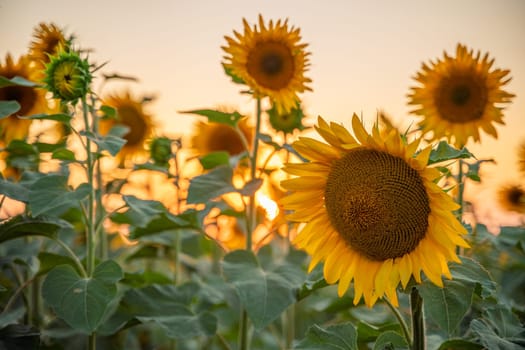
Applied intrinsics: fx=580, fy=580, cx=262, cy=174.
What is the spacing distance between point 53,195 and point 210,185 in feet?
1.49

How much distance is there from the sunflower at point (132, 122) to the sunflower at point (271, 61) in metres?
0.91

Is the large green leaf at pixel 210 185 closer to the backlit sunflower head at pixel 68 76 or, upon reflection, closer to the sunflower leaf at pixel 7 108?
the backlit sunflower head at pixel 68 76

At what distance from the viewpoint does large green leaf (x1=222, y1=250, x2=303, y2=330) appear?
1509 mm

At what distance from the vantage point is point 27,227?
1666 mm

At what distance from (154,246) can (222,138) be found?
633 millimetres

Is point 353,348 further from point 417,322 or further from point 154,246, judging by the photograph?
point 154,246

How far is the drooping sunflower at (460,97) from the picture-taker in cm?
187

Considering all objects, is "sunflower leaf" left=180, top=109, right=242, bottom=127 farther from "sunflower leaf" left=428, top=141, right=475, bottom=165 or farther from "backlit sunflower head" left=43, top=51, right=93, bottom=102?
"sunflower leaf" left=428, top=141, right=475, bottom=165

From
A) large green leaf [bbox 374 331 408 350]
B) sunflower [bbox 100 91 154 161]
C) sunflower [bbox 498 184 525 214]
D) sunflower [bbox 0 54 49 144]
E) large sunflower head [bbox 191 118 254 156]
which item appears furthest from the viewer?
sunflower [bbox 498 184 525 214]

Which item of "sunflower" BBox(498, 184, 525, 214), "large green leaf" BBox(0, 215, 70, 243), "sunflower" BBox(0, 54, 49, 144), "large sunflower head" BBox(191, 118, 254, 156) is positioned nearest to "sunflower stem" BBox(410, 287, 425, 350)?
"large green leaf" BBox(0, 215, 70, 243)

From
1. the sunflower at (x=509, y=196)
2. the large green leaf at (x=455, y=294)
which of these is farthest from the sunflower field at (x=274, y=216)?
the sunflower at (x=509, y=196)

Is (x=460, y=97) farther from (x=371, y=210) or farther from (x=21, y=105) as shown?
(x=21, y=105)

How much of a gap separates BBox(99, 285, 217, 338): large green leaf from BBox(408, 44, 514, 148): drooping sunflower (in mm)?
935

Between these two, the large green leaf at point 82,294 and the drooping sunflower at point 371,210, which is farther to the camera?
the large green leaf at point 82,294
